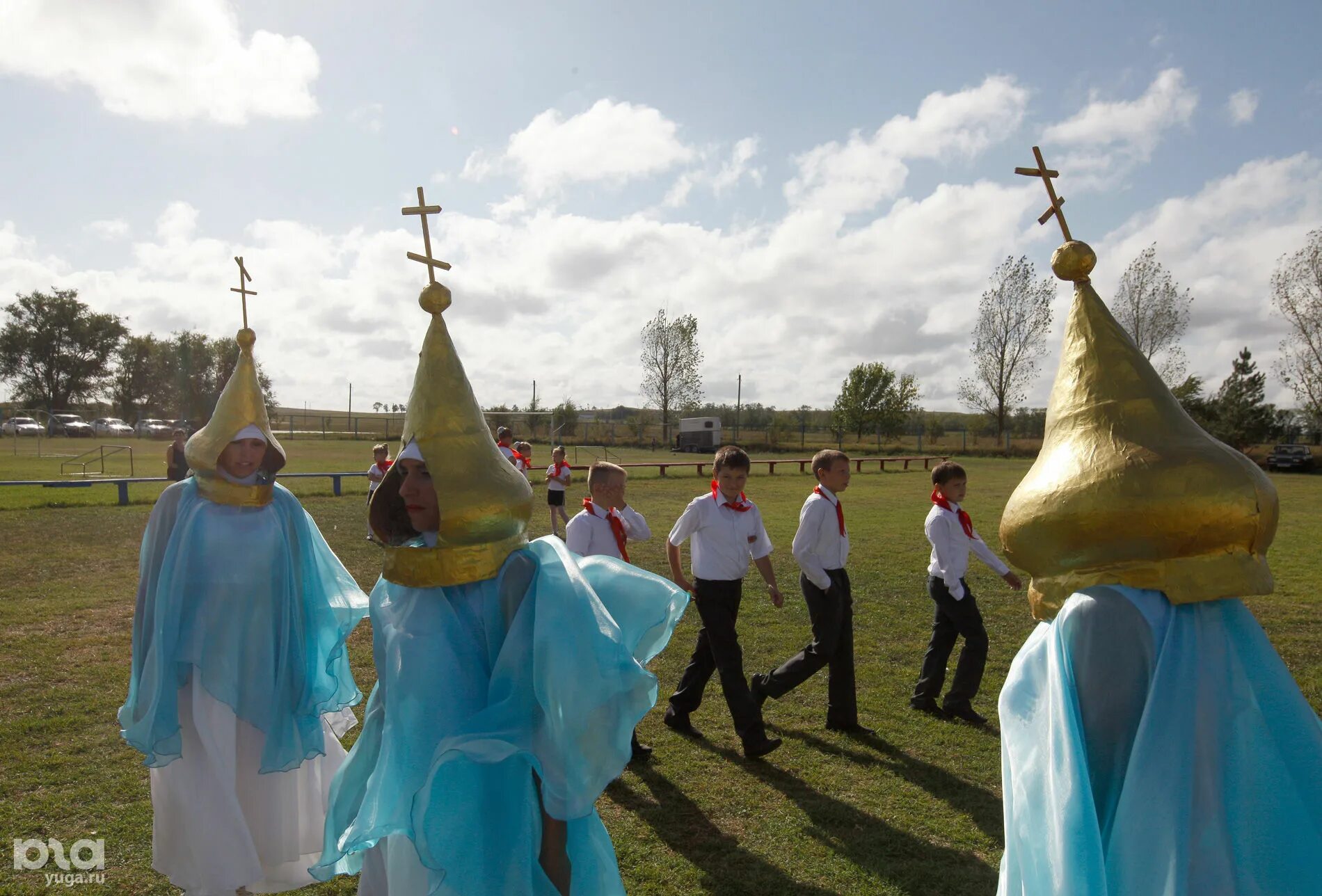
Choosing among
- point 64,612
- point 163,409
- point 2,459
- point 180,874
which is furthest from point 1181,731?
point 163,409

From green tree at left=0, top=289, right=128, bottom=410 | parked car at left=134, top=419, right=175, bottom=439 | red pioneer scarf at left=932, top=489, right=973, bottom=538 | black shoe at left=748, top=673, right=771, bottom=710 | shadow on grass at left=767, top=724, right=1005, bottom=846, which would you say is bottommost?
shadow on grass at left=767, top=724, right=1005, bottom=846

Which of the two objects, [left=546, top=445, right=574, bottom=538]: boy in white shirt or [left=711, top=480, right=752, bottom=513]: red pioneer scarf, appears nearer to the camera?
[left=711, top=480, right=752, bottom=513]: red pioneer scarf

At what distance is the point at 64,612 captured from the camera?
9430mm

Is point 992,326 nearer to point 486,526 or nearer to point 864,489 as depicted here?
point 864,489

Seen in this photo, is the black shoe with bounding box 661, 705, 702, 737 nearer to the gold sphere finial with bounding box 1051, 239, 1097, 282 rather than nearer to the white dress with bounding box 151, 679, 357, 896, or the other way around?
the white dress with bounding box 151, 679, 357, 896

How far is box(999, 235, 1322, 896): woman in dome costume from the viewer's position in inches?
67.4

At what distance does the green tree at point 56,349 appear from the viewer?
5950 cm

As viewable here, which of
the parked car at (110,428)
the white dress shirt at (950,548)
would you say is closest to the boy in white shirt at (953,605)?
the white dress shirt at (950,548)

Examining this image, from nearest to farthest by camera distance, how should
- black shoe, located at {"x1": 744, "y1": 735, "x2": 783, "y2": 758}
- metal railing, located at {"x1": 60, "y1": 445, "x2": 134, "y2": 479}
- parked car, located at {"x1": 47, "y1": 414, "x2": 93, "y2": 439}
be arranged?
black shoe, located at {"x1": 744, "y1": 735, "x2": 783, "y2": 758}
metal railing, located at {"x1": 60, "y1": 445, "x2": 134, "y2": 479}
parked car, located at {"x1": 47, "y1": 414, "x2": 93, "y2": 439}

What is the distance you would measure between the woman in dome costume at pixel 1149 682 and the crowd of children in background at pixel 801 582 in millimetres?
3663

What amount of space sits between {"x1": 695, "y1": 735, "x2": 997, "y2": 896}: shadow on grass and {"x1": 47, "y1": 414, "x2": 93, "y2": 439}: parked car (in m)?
54.7

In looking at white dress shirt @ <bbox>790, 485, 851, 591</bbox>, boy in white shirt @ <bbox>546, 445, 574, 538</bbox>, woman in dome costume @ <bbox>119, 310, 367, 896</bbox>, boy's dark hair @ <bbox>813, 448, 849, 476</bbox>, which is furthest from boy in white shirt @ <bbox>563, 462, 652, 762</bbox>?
boy in white shirt @ <bbox>546, 445, 574, 538</bbox>

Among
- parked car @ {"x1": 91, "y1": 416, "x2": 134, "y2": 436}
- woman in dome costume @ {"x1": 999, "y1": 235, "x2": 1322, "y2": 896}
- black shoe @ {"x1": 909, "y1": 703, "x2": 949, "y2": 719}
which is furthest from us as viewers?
parked car @ {"x1": 91, "y1": 416, "x2": 134, "y2": 436}

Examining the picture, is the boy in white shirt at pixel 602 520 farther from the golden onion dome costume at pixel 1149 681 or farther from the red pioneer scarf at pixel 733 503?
the golden onion dome costume at pixel 1149 681
